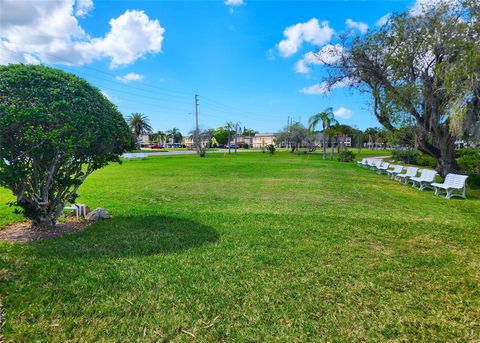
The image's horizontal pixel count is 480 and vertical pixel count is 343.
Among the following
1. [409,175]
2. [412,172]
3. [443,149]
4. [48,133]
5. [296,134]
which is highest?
[296,134]

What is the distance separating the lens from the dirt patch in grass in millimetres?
4850

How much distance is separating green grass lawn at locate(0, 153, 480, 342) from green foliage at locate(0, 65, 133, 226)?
1.07 metres

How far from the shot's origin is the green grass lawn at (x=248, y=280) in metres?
2.61

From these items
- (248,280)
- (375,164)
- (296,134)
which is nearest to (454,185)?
(248,280)

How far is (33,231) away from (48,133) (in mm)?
2295

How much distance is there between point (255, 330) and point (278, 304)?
506mm

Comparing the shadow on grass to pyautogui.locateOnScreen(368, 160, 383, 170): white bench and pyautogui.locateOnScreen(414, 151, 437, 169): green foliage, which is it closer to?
pyautogui.locateOnScreen(368, 160, 383, 170): white bench

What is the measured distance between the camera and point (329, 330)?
2.58 m

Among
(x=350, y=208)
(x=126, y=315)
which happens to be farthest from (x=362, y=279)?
(x=350, y=208)

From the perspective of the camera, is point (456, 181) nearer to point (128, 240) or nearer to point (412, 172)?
point (412, 172)

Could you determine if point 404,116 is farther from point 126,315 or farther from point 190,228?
point 126,315

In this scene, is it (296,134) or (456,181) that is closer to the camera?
(456,181)

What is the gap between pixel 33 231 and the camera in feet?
17.1

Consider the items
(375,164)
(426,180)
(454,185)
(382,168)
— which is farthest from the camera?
(375,164)
